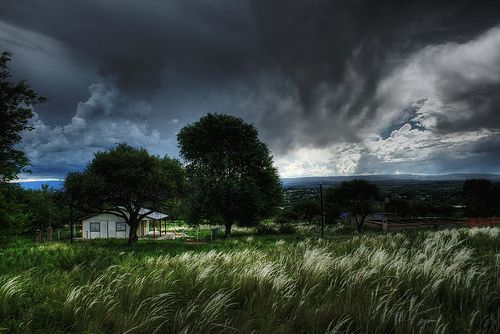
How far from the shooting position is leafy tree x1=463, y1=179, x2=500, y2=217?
52.2 m

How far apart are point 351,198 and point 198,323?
35.5 meters

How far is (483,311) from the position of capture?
3.73m

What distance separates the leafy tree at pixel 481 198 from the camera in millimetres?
52156

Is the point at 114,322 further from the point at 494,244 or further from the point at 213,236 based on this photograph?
the point at 213,236

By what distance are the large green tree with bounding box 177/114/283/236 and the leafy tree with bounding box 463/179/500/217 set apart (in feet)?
125

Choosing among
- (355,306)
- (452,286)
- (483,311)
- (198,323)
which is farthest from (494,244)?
(198,323)

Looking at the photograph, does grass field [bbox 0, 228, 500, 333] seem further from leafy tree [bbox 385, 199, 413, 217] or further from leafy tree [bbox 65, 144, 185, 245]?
leafy tree [bbox 385, 199, 413, 217]

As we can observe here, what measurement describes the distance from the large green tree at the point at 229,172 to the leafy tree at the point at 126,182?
385 centimetres

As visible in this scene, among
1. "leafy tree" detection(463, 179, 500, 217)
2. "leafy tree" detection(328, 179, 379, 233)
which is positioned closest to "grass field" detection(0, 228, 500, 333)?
"leafy tree" detection(328, 179, 379, 233)

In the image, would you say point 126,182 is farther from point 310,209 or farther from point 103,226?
point 310,209

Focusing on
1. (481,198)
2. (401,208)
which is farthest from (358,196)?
(481,198)

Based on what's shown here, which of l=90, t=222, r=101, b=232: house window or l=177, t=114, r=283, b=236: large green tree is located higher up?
l=177, t=114, r=283, b=236: large green tree

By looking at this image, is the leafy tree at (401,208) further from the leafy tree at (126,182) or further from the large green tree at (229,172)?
the leafy tree at (126,182)

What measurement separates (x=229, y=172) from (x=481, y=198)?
46.9 meters
